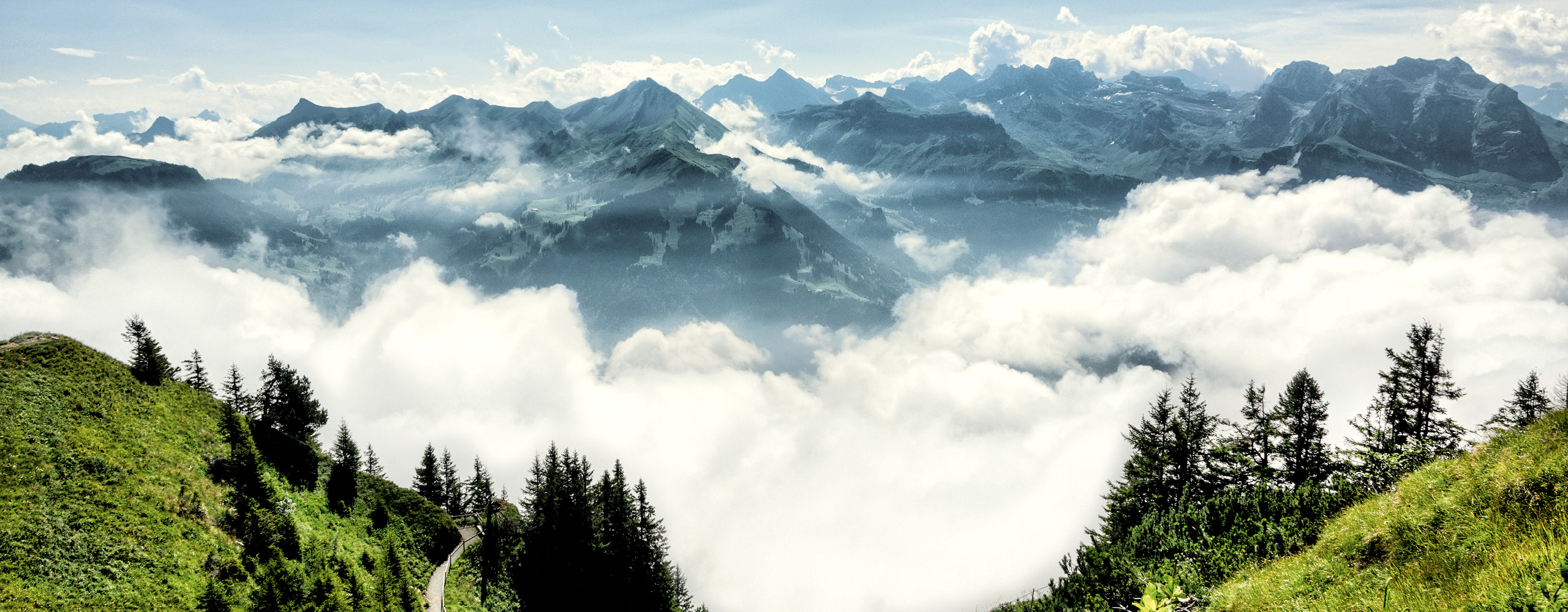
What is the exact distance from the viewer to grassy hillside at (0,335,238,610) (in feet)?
106

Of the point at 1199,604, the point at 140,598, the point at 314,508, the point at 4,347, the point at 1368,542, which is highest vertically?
the point at 4,347

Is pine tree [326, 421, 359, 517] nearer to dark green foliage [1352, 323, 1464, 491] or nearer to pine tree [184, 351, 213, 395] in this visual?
pine tree [184, 351, 213, 395]

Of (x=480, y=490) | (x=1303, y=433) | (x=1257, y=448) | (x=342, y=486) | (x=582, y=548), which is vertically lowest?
(x=1257, y=448)

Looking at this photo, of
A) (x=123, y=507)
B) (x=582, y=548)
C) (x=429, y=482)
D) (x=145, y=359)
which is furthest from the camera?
(x=429, y=482)

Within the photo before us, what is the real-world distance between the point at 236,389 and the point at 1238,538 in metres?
104

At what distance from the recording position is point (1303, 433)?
149 feet

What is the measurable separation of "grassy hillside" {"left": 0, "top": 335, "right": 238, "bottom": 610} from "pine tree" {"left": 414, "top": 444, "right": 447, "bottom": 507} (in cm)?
4888

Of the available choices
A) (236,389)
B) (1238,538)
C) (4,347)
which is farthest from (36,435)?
(1238,538)

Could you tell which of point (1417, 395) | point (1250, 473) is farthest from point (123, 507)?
point (1417, 395)

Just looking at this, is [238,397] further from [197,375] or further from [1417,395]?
[1417,395]

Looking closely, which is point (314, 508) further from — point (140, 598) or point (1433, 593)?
point (1433, 593)

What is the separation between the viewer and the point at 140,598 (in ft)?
110

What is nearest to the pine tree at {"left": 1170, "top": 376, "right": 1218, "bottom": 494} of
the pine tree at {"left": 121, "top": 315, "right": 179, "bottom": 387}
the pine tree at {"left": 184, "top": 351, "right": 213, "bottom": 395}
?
the pine tree at {"left": 121, "top": 315, "right": 179, "bottom": 387}

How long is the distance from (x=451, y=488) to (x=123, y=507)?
69.9 meters
